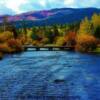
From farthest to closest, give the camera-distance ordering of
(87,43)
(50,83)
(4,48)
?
(87,43) → (4,48) → (50,83)

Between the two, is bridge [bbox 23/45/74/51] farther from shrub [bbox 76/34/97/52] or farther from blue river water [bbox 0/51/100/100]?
blue river water [bbox 0/51/100/100]

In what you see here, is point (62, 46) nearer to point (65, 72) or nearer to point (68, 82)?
point (65, 72)

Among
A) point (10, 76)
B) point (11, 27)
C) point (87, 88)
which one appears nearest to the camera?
point (87, 88)

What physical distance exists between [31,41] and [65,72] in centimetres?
9917

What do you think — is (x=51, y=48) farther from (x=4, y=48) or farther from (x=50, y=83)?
(x=50, y=83)

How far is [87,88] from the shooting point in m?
47.4

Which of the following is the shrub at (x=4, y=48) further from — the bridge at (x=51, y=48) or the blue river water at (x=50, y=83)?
the blue river water at (x=50, y=83)

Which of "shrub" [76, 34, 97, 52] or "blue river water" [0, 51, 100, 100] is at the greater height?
"blue river water" [0, 51, 100, 100]

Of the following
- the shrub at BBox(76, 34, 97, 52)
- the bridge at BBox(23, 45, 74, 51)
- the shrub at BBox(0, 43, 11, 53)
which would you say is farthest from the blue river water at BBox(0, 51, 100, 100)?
the bridge at BBox(23, 45, 74, 51)

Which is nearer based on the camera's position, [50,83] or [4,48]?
[50,83]

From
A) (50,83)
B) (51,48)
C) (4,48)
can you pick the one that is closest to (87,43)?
(51,48)

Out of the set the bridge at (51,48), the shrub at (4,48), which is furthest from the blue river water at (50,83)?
the bridge at (51,48)

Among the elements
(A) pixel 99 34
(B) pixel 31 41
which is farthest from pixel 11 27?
(A) pixel 99 34

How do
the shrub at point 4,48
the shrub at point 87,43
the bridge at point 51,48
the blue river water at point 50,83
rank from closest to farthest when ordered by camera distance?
the blue river water at point 50,83 < the shrub at point 4,48 < the shrub at point 87,43 < the bridge at point 51,48
